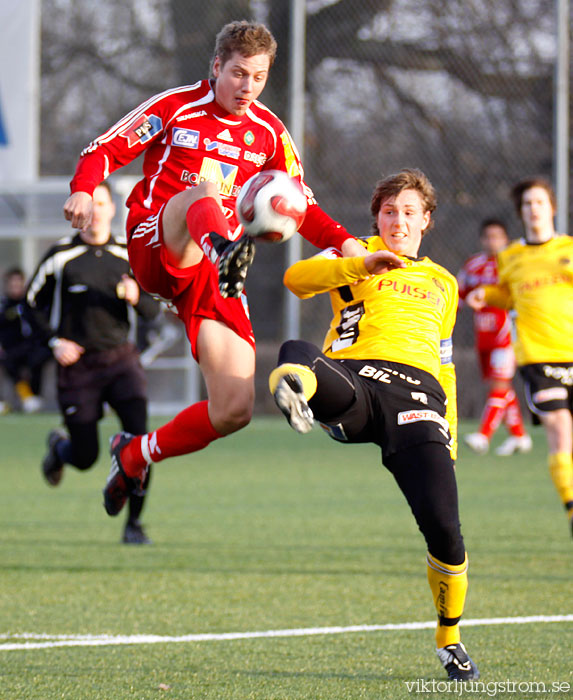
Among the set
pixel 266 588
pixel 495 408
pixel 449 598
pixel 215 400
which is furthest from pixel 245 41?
pixel 495 408

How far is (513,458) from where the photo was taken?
40.3 feet

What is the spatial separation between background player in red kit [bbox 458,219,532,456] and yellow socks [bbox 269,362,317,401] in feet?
27.3

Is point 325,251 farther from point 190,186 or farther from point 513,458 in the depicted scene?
point 513,458

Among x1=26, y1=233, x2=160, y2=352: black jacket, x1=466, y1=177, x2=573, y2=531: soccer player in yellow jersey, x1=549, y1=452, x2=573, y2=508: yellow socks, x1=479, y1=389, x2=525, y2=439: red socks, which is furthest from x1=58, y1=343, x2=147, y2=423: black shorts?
x1=479, y1=389, x2=525, y2=439: red socks

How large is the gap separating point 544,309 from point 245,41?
10.2ft

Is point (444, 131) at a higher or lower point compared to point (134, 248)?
higher

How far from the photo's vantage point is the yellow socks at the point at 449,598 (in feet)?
14.0

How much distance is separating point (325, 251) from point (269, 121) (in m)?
0.73

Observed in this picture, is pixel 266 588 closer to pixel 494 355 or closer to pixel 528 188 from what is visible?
pixel 528 188

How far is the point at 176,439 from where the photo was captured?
5.02 m

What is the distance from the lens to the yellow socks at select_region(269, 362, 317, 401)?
395cm

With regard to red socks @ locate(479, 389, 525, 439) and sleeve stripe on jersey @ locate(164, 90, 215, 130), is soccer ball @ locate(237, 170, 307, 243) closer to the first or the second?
sleeve stripe on jersey @ locate(164, 90, 215, 130)

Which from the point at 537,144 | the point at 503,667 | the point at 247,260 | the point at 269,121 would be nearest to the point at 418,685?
the point at 503,667

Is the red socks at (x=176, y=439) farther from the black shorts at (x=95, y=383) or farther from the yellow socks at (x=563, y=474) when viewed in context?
the yellow socks at (x=563, y=474)
